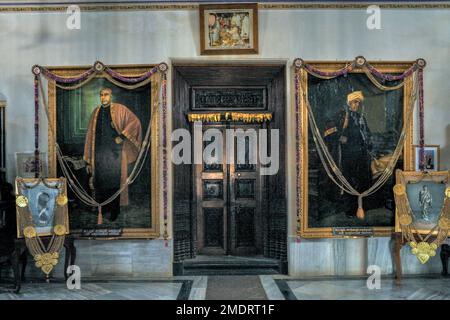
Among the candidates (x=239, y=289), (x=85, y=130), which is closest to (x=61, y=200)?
(x=85, y=130)

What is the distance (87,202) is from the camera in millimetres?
6059

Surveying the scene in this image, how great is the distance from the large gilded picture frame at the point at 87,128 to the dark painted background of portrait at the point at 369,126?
2307mm

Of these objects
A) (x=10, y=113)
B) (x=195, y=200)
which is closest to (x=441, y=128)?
(x=195, y=200)

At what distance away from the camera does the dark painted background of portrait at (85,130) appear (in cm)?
607

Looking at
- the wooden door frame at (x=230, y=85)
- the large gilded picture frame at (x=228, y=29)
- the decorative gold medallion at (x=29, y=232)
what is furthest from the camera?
the wooden door frame at (x=230, y=85)

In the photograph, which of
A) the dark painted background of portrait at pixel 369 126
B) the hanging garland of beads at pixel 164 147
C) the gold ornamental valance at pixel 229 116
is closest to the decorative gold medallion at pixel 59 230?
the hanging garland of beads at pixel 164 147

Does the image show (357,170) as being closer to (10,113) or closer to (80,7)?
(80,7)

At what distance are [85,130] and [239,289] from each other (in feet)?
10.4

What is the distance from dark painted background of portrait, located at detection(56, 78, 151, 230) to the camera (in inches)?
239

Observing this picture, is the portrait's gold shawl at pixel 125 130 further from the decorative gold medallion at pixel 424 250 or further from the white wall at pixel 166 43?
the decorative gold medallion at pixel 424 250

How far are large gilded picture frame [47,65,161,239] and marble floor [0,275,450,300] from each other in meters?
0.79

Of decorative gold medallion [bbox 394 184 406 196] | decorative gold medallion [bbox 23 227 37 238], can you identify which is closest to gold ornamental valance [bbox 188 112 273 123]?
decorative gold medallion [bbox 394 184 406 196]

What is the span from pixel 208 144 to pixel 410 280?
3589 mm

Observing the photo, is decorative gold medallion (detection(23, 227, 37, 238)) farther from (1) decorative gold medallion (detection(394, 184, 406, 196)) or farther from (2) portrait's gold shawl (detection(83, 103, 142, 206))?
(1) decorative gold medallion (detection(394, 184, 406, 196))
